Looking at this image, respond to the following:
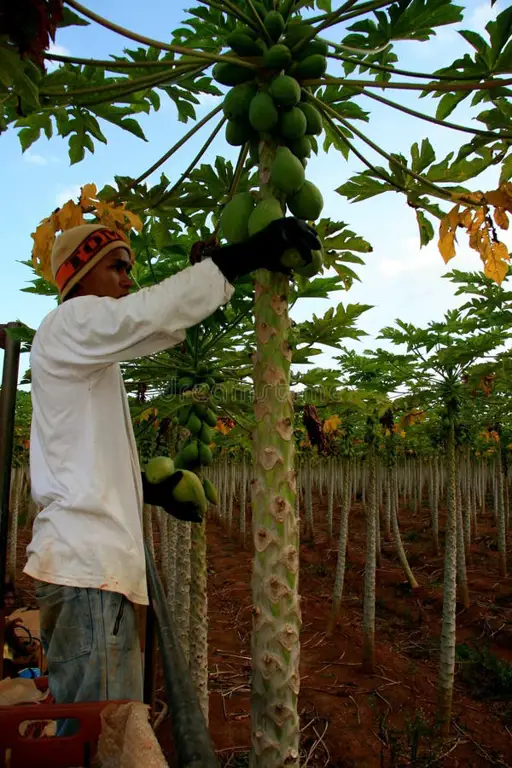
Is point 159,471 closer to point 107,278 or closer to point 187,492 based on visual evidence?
point 187,492

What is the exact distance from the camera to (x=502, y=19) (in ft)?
6.49

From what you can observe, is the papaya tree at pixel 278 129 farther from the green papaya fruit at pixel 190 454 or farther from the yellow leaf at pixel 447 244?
the green papaya fruit at pixel 190 454

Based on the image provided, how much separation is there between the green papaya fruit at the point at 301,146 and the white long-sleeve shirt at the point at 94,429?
0.69 m

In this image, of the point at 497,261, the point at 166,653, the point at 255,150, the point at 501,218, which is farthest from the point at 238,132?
the point at 166,653

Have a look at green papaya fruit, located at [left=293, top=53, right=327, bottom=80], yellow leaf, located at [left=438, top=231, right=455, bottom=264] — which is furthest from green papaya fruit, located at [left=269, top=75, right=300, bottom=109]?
yellow leaf, located at [left=438, top=231, right=455, bottom=264]

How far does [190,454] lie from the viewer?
151 inches

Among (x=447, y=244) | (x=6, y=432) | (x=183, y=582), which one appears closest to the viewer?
(x=447, y=244)

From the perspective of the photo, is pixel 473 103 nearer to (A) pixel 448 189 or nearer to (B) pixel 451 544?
(A) pixel 448 189

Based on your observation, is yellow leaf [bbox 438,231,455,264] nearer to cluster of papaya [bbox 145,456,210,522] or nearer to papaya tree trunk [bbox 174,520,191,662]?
cluster of papaya [bbox 145,456,210,522]

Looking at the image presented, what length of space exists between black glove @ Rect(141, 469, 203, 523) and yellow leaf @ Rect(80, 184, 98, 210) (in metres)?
1.27

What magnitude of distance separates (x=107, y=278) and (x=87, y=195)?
0.97m

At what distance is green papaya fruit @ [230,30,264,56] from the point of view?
1813 millimetres

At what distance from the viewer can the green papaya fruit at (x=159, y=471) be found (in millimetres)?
2178

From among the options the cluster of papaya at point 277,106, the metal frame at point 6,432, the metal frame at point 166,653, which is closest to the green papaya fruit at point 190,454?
the metal frame at point 166,653
